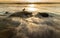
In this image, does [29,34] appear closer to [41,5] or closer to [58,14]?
[58,14]

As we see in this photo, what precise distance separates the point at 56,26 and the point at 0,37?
72cm

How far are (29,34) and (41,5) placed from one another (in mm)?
1439

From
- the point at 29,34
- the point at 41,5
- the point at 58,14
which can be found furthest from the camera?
the point at 41,5

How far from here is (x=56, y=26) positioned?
174 cm

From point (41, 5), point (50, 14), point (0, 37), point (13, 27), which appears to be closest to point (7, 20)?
point (13, 27)

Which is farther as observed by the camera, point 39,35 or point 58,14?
point 58,14

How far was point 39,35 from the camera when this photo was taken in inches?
57.8

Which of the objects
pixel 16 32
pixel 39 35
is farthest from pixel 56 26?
pixel 16 32

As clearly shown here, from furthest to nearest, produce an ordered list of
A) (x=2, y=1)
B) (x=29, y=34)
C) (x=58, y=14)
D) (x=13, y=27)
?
(x=2, y=1), (x=58, y=14), (x=13, y=27), (x=29, y=34)

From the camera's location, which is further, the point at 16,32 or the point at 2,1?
the point at 2,1

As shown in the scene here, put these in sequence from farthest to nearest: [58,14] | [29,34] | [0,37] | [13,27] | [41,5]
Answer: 1. [41,5]
2. [58,14]
3. [13,27]
4. [29,34]
5. [0,37]

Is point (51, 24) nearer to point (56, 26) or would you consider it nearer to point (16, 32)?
point (56, 26)

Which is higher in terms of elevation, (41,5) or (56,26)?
(41,5)

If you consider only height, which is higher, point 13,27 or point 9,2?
point 9,2
